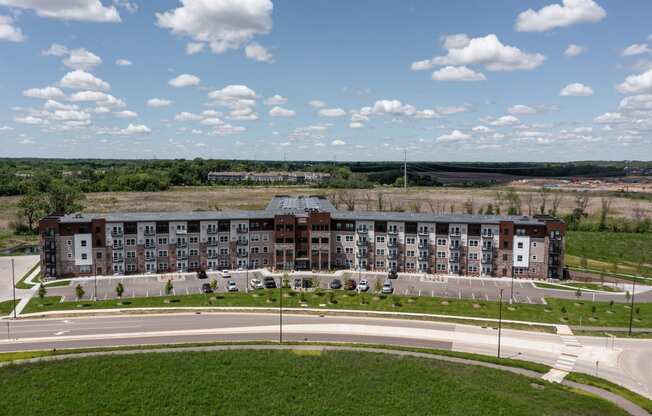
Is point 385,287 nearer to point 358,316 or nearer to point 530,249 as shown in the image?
point 358,316

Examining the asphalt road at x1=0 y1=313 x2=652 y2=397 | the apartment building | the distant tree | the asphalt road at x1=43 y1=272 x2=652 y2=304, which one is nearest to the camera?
the asphalt road at x1=0 y1=313 x2=652 y2=397

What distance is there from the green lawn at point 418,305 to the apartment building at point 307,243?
1432 centimetres

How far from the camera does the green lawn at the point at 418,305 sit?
65875mm

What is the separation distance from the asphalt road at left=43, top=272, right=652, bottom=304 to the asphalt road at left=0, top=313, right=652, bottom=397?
13.4m

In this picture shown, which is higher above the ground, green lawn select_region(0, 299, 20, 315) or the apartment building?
the apartment building

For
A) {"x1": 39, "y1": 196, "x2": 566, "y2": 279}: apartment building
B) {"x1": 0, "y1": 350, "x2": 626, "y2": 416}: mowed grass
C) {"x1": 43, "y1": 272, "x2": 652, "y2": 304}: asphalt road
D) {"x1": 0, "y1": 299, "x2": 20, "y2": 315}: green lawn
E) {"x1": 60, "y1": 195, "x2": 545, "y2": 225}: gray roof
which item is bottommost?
{"x1": 0, "y1": 350, "x2": 626, "y2": 416}: mowed grass

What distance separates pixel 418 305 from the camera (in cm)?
7025

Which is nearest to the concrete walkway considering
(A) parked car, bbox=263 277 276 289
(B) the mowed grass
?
(B) the mowed grass

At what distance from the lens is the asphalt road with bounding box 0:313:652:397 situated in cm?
5359

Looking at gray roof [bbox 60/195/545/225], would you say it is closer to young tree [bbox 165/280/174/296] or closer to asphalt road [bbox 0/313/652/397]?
young tree [bbox 165/280/174/296]

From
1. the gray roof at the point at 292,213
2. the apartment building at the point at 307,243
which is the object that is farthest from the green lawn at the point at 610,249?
the gray roof at the point at 292,213

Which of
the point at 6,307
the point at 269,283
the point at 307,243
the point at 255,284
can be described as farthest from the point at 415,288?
the point at 6,307

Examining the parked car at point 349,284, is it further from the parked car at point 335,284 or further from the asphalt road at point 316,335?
the asphalt road at point 316,335

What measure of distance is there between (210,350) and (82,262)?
A: 4458 centimetres
